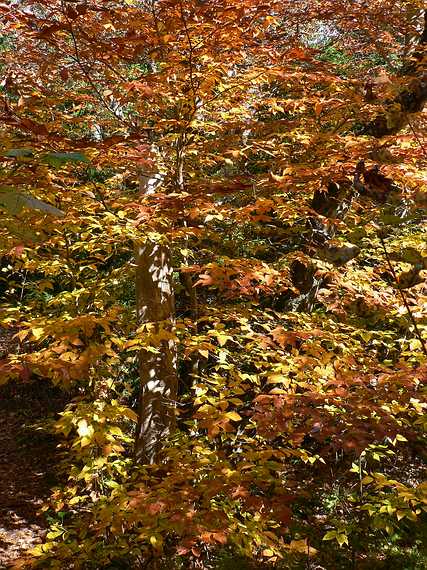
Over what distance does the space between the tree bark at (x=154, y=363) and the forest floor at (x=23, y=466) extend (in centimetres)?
97

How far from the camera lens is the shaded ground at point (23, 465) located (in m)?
5.82

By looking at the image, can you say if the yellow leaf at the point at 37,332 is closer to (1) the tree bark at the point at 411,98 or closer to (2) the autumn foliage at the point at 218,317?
(2) the autumn foliage at the point at 218,317

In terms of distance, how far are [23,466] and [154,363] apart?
13.3 ft

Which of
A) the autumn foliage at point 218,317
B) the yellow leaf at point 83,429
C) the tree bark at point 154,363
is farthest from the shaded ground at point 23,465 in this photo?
the yellow leaf at point 83,429

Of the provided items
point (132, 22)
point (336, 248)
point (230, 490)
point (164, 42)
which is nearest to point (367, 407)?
point (230, 490)

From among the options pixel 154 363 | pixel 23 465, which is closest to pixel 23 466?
pixel 23 465

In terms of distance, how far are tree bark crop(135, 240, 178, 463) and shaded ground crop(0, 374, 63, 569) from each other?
1.31 meters

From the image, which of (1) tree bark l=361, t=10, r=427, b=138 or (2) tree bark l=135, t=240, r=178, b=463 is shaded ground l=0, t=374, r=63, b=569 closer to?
(2) tree bark l=135, t=240, r=178, b=463

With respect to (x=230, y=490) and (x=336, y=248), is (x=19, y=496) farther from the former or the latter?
(x=336, y=248)

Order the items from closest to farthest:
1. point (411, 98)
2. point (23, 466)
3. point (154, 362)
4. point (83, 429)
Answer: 1. point (83, 429)
2. point (154, 362)
3. point (411, 98)
4. point (23, 466)

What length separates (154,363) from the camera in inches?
191

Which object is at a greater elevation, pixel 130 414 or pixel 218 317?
pixel 218 317

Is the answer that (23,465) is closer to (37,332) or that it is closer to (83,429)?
(37,332)

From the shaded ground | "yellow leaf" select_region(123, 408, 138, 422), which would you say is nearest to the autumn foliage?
"yellow leaf" select_region(123, 408, 138, 422)
